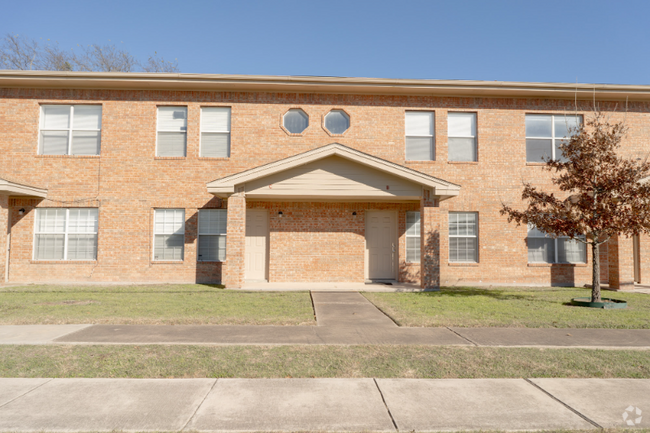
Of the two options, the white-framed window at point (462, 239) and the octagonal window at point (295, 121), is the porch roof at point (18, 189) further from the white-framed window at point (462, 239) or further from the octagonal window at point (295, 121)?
the white-framed window at point (462, 239)

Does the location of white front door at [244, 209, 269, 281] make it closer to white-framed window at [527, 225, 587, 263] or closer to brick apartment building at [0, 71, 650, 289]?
brick apartment building at [0, 71, 650, 289]

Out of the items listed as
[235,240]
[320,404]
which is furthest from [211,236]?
[320,404]

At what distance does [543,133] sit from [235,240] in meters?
11.1

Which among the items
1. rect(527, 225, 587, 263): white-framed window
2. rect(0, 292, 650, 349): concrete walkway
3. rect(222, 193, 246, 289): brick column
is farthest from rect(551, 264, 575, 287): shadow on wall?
rect(222, 193, 246, 289): brick column

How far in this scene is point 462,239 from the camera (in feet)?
46.8

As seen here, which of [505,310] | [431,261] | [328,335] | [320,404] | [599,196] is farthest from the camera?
[431,261]

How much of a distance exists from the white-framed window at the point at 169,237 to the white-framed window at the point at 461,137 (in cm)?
936

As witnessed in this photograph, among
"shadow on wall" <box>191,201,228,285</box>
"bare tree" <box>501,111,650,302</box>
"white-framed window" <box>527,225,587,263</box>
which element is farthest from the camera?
"white-framed window" <box>527,225,587,263</box>

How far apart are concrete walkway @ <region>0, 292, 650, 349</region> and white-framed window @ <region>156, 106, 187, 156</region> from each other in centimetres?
802

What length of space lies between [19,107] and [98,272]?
19.5 feet

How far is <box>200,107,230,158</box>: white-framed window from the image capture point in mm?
14031

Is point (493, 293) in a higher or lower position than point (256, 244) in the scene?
lower

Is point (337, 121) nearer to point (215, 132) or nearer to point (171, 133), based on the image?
point (215, 132)

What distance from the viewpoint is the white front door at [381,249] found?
14188mm
